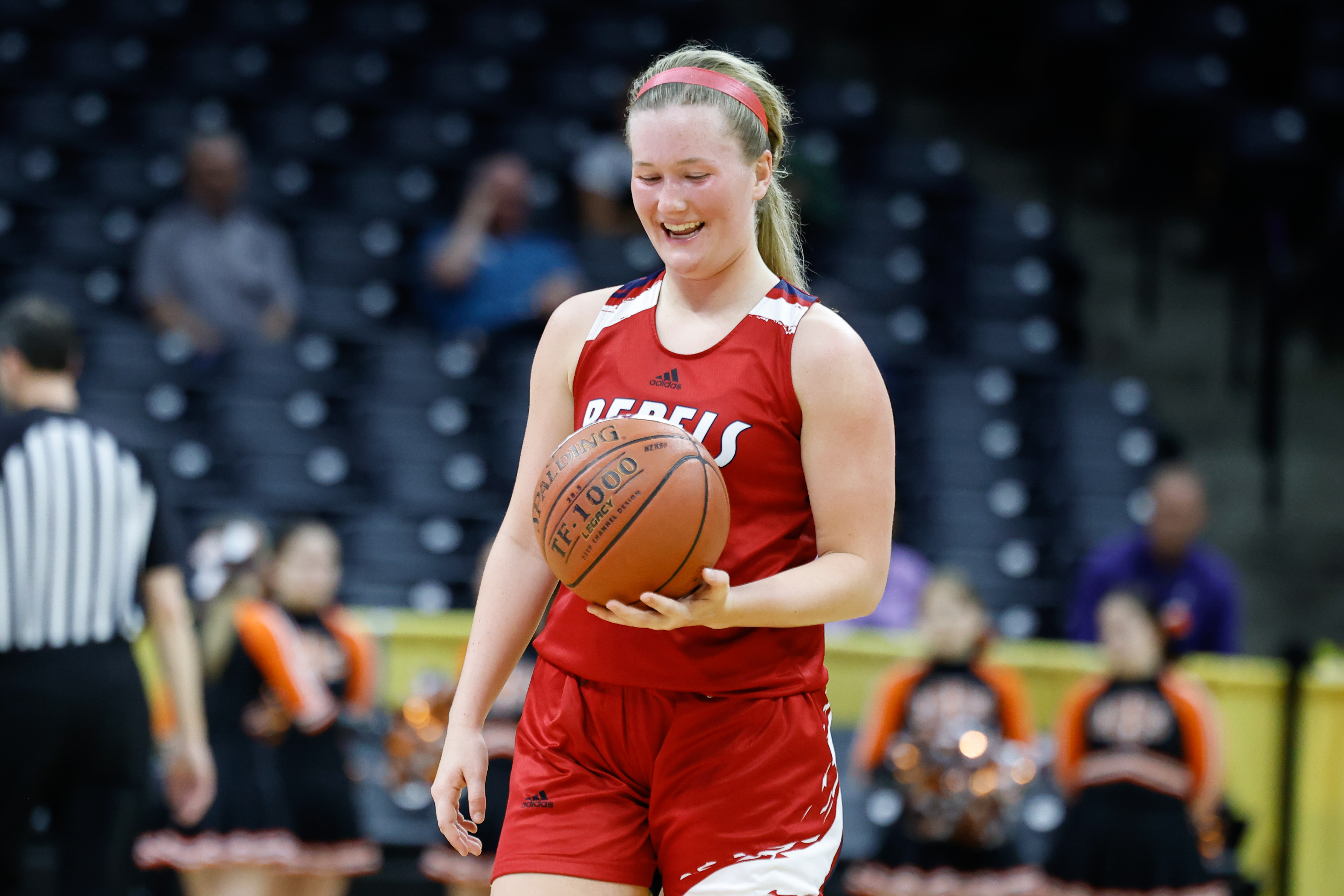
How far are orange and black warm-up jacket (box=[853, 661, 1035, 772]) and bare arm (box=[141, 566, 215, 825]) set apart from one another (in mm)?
2480

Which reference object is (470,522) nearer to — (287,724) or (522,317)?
(522,317)

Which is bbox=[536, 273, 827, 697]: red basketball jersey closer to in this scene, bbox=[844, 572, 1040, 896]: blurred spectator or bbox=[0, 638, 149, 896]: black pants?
bbox=[0, 638, 149, 896]: black pants

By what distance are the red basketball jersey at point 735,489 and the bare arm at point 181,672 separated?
2411 millimetres

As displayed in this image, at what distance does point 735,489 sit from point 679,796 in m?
0.47

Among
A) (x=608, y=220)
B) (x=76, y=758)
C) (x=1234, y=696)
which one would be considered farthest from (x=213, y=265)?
(x=1234, y=696)

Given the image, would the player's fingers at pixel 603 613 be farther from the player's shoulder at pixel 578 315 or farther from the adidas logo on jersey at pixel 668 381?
the player's shoulder at pixel 578 315

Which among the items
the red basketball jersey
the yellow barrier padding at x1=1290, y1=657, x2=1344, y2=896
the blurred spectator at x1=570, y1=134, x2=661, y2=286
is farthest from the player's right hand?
the blurred spectator at x1=570, y1=134, x2=661, y2=286

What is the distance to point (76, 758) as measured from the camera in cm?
425

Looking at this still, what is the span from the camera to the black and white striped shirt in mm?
4199

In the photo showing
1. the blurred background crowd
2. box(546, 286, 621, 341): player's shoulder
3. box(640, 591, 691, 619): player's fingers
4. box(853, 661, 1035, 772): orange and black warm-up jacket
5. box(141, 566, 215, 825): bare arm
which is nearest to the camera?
box(640, 591, 691, 619): player's fingers

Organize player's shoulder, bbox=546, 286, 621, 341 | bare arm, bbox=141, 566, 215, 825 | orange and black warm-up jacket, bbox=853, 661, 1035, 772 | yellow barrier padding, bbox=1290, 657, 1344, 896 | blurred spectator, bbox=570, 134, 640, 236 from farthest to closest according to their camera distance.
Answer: blurred spectator, bbox=570, 134, 640, 236 → orange and black warm-up jacket, bbox=853, 661, 1035, 772 → yellow barrier padding, bbox=1290, 657, 1344, 896 → bare arm, bbox=141, 566, 215, 825 → player's shoulder, bbox=546, 286, 621, 341

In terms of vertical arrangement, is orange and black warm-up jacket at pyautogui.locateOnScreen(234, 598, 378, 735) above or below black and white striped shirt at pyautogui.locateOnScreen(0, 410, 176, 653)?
below

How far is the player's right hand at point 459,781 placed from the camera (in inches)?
97.0

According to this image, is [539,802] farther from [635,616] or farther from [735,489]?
[735,489]
